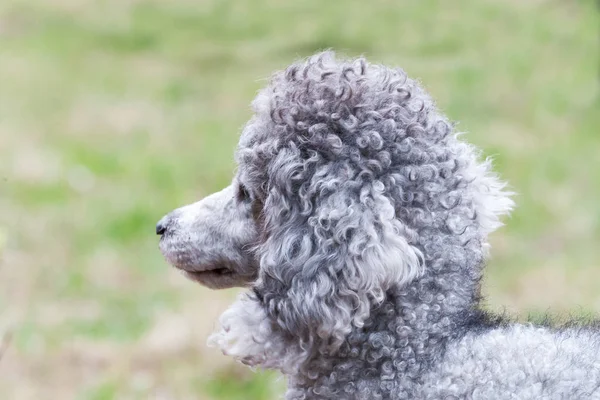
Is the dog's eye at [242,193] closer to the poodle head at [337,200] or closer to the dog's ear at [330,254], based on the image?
the poodle head at [337,200]

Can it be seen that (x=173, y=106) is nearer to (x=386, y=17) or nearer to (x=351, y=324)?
(x=386, y=17)

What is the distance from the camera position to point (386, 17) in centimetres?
1454

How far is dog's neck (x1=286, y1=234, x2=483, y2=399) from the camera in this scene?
9.16 feet

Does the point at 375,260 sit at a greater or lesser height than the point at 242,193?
lesser

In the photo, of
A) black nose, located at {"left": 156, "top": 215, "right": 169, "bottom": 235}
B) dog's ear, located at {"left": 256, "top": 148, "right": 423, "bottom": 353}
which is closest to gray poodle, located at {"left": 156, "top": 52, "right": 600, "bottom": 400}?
dog's ear, located at {"left": 256, "top": 148, "right": 423, "bottom": 353}

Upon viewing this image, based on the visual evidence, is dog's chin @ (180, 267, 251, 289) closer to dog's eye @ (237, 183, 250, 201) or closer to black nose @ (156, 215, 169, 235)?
black nose @ (156, 215, 169, 235)

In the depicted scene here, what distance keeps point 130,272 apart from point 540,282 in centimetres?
263

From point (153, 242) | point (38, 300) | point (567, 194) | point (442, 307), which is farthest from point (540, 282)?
point (442, 307)

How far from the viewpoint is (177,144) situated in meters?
9.45

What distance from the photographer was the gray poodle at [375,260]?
269cm

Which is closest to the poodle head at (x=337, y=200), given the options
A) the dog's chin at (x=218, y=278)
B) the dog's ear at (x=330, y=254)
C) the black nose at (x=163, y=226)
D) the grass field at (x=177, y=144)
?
the dog's ear at (x=330, y=254)

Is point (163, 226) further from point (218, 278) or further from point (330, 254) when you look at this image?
point (330, 254)

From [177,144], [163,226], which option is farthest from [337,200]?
[177,144]

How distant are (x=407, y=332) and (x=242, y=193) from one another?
0.68 meters
